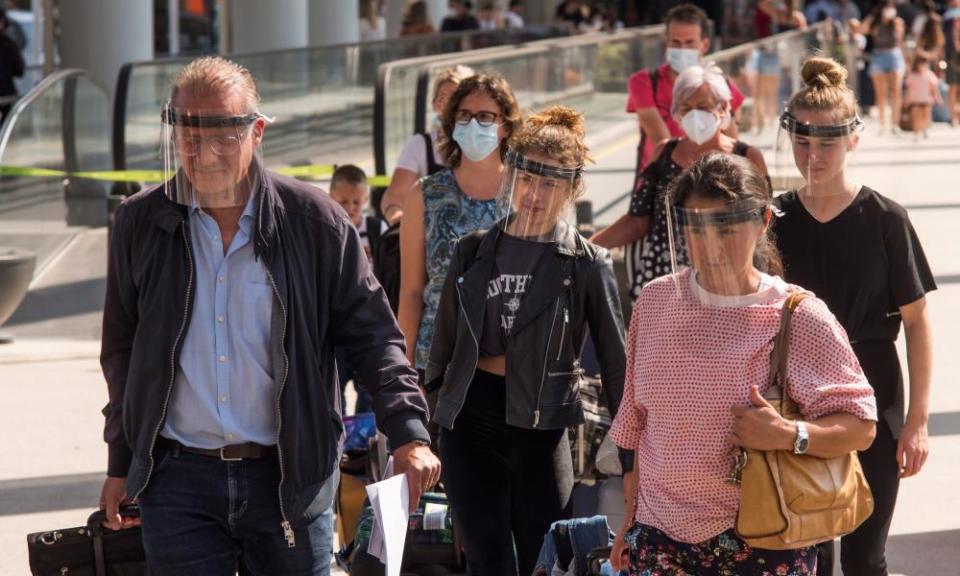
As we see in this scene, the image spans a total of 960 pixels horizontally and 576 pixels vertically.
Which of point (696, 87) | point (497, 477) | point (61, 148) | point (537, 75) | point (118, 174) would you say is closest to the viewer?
point (497, 477)

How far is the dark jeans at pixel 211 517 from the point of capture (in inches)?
131

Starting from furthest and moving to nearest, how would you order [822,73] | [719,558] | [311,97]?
[311,97] → [822,73] → [719,558]

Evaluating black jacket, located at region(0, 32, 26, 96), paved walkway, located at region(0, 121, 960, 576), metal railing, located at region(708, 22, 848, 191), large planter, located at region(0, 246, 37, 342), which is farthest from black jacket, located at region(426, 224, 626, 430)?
black jacket, located at region(0, 32, 26, 96)

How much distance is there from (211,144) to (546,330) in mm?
1246

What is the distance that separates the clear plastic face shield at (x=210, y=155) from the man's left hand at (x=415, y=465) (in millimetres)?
644

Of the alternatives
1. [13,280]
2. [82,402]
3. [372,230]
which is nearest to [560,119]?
[372,230]

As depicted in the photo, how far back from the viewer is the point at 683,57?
26.6ft

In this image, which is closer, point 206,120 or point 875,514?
point 206,120

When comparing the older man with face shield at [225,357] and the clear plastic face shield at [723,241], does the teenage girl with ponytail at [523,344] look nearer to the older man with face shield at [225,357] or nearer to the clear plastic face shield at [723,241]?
the older man with face shield at [225,357]

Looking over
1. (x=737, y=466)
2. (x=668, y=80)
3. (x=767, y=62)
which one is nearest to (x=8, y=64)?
(x=767, y=62)

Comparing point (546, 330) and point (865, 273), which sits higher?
point (865, 273)

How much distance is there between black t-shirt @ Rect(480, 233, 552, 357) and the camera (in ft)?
14.0

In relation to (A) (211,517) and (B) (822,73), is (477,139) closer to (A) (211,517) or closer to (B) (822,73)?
(B) (822,73)

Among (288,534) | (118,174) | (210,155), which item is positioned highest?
(210,155)
